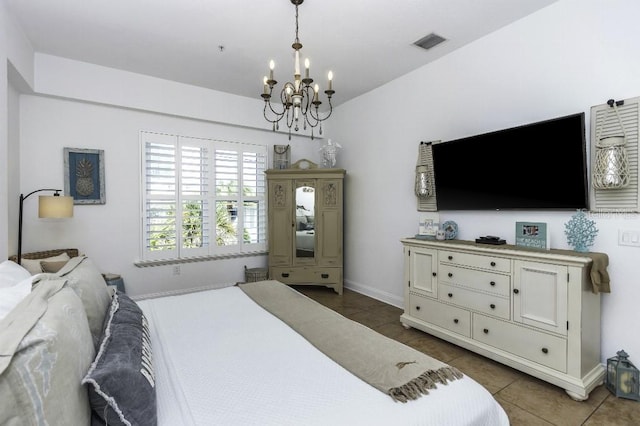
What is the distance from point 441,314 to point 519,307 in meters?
0.70

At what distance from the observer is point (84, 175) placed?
3527 millimetres

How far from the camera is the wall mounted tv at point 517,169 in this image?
2.28m

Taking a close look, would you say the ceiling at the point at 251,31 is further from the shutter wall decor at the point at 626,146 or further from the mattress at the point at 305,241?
the mattress at the point at 305,241

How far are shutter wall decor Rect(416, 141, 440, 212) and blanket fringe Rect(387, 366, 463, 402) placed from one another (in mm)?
2329

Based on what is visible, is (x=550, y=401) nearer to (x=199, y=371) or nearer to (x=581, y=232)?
(x=581, y=232)

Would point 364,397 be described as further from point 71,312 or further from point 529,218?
point 529,218

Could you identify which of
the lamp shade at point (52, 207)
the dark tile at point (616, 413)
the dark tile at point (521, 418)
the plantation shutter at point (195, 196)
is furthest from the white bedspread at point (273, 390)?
the plantation shutter at point (195, 196)

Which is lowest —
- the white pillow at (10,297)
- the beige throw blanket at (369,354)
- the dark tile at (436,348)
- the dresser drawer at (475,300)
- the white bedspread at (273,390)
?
the dark tile at (436,348)

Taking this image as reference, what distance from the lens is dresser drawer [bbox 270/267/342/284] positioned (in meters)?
4.46

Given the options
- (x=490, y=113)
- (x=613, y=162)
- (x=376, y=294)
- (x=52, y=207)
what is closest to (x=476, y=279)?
(x=613, y=162)

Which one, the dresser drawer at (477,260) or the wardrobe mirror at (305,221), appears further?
the wardrobe mirror at (305,221)

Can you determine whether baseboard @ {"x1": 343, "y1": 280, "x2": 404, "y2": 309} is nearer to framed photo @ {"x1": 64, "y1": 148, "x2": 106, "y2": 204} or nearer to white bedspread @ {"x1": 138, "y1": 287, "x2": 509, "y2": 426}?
white bedspread @ {"x1": 138, "y1": 287, "x2": 509, "y2": 426}

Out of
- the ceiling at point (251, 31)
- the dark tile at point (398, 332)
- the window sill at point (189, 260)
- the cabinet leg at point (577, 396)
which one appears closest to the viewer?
the cabinet leg at point (577, 396)

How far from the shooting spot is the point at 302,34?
9.48 ft
